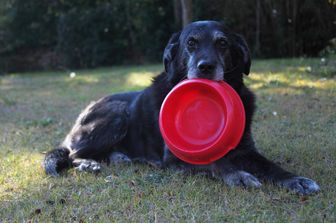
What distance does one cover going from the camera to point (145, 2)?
70.4ft

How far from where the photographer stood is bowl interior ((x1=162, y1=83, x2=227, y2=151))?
4.30 meters

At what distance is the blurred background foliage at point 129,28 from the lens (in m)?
18.2

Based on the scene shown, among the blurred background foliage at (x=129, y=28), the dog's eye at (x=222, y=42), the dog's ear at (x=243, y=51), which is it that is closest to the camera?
the dog's eye at (x=222, y=42)

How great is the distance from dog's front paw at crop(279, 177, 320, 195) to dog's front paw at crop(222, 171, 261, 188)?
0.22 metres

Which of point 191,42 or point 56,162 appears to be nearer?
point 191,42

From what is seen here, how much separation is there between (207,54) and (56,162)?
1851mm

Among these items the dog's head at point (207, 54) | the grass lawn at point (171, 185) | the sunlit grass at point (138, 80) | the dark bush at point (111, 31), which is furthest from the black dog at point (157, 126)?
the dark bush at point (111, 31)

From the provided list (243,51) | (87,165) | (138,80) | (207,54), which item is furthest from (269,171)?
(138,80)

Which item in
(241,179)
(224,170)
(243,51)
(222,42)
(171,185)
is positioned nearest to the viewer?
(241,179)

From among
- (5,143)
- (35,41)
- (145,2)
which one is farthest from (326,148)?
(35,41)

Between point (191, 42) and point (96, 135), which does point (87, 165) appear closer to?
point (96, 135)

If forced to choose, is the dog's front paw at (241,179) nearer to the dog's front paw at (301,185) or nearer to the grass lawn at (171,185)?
the grass lawn at (171,185)

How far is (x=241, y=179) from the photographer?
4.00 m

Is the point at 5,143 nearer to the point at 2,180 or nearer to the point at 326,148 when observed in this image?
the point at 2,180
